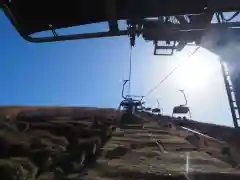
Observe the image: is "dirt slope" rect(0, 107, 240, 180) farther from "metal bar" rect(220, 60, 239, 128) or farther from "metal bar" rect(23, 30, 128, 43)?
"metal bar" rect(220, 60, 239, 128)

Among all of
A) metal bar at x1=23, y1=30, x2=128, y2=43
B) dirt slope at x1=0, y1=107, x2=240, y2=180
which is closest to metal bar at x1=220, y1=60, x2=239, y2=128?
dirt slope at x1=0, y1=107, x2=240, y2=180

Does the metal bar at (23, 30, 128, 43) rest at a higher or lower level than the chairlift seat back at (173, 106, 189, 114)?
lower

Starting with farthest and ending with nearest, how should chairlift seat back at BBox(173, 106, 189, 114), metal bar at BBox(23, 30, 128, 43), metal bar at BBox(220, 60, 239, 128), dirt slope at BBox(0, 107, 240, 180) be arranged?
chairlift seat back at BBox(173, 106, 189, 114), metal bar at BBox(220, 60, 239, 128), metal bar at BBox(23, 30, 128, 43), dirt slope at BBox(0, 107, 240, 180)

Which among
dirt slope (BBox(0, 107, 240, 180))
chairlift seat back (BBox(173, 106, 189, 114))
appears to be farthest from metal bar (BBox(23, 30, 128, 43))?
chairlift seat back (BBox(173, 106, 189, 114))

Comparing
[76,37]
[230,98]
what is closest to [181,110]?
[230,98]

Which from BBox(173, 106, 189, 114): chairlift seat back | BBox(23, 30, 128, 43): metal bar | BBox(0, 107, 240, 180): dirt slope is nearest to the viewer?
BBox(0, 107, 240, 180): dirt slope

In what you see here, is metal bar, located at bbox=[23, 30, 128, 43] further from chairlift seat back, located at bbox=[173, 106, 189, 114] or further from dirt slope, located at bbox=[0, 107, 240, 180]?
chairlift seat back, located at bbox=[173, 106, 189, 114]

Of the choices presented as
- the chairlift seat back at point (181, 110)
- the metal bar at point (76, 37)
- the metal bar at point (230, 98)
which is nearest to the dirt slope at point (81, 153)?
the metal bar at point (76, 37)

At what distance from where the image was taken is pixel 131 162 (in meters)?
2.48

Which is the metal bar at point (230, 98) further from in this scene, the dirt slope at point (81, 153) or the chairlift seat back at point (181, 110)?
the chairlift seat back at point (181, 110)

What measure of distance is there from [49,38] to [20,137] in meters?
2.10

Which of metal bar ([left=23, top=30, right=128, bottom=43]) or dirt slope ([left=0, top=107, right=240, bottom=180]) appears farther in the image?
metal bar ([left=23, top=30, right=128, bottom=43])

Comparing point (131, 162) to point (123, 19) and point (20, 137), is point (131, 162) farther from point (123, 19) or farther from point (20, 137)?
point (123, 19)

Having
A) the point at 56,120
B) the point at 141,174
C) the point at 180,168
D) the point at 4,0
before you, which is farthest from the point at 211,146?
the point at 4,0
